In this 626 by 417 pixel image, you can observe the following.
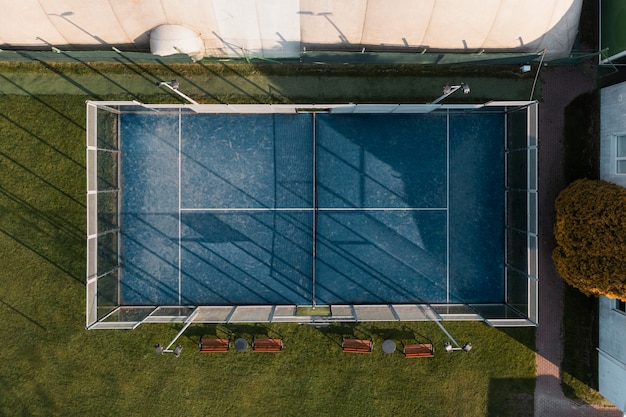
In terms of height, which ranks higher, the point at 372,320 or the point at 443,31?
the point at 443,31

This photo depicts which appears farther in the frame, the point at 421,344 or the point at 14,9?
the point at 421,344

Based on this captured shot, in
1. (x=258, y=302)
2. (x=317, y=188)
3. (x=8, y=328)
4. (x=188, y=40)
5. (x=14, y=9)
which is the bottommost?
(x=8, y=328)

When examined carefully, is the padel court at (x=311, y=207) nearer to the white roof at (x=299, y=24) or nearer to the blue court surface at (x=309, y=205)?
the blue court surface at (x=309, y=205)

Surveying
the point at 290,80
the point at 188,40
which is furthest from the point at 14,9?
the point at 290,80

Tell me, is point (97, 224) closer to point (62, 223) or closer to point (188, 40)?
point (62, 223)

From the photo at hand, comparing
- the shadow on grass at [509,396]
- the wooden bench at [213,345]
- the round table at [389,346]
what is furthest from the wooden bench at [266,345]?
the shadow on grass at [509,396]

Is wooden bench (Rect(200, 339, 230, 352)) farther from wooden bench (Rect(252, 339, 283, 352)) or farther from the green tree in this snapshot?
the green tree
